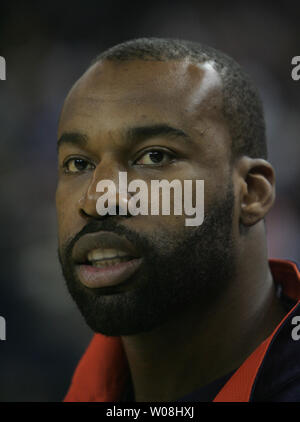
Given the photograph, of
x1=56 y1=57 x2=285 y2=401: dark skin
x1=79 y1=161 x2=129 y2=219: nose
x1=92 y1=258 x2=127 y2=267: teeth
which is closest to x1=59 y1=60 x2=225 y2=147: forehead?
x1=56 y1=57 x2=285 y2=401: dark skin

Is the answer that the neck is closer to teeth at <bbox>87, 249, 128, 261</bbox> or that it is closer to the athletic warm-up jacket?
the athletic warm-up jacket

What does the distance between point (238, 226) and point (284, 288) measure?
0.35 metres

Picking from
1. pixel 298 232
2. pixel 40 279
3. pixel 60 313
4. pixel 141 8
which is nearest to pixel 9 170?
pixel 40 279

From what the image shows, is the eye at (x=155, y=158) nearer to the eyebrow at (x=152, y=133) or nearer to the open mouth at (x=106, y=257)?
the eyebrow at (x=152, y=133)

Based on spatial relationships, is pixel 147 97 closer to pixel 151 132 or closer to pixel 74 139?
pixel 151 132

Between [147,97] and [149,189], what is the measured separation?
25 centimetres

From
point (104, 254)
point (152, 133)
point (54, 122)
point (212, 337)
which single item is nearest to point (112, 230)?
point (104, 254)

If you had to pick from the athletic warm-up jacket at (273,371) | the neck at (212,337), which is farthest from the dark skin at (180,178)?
the athletic warm-up jacket at (273,371)

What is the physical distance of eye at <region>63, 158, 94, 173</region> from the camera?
151 centimetres

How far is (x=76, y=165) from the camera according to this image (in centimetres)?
154

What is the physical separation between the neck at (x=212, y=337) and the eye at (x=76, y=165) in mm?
505

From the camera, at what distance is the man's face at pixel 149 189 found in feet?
4.44

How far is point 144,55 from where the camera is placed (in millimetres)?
1500

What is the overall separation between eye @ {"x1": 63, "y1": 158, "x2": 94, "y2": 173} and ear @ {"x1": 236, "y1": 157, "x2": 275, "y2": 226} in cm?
44
